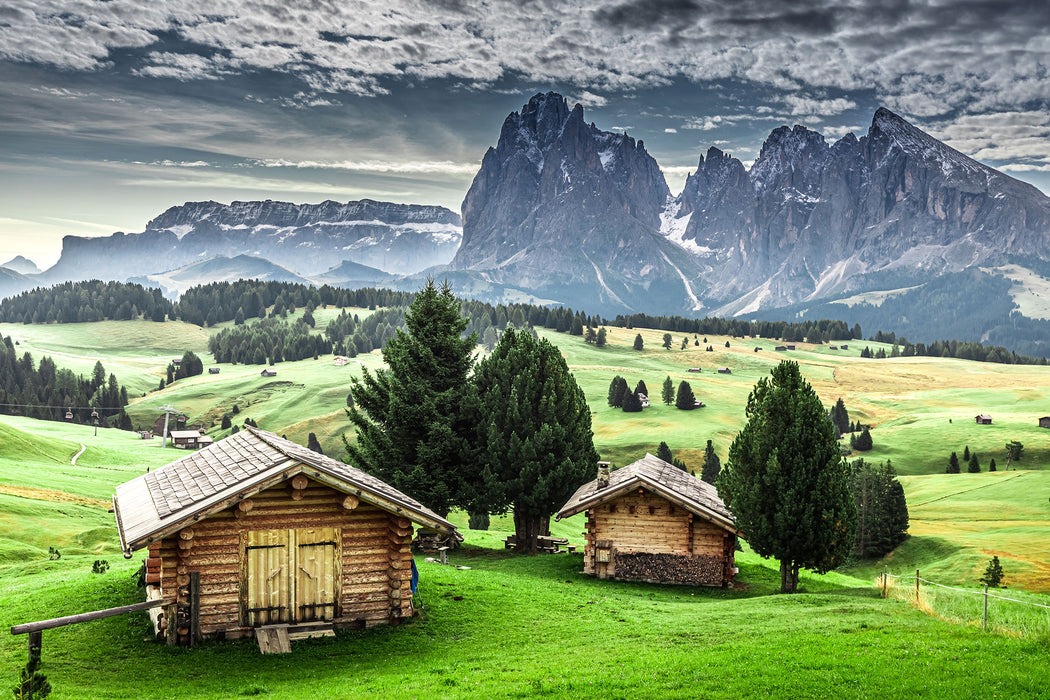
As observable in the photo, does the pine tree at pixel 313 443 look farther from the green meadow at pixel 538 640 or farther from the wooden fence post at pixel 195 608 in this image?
the wooden fence post at pixel 195 608

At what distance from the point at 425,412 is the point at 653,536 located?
46.2 ft

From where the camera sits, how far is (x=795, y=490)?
29922 mm

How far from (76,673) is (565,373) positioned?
3107cm

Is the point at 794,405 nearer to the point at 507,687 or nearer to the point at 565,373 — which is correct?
the point at 565,373

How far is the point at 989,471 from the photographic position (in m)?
117

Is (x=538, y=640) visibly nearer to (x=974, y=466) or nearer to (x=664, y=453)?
(x=664, y=453)

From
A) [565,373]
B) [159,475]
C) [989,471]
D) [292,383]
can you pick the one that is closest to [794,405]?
[565,373]

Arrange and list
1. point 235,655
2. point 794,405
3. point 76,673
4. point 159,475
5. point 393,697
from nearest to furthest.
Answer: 1. point 393,697
2. point 76,673
3. point 235,655
4. point 159,475
5. point 794,405

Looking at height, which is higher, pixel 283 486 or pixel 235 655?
pixel 283 486

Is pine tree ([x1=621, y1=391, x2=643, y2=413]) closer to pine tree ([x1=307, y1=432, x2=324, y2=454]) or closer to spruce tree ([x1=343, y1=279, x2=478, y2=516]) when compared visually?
pine tree ([x1=307, y1=432, x2=324, y2=454])

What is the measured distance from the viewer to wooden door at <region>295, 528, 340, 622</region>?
2083cm

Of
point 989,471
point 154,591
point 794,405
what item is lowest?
point 989,471

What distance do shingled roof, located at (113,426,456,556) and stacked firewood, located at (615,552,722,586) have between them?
14.0 meters

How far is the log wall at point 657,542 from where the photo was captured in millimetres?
34031
